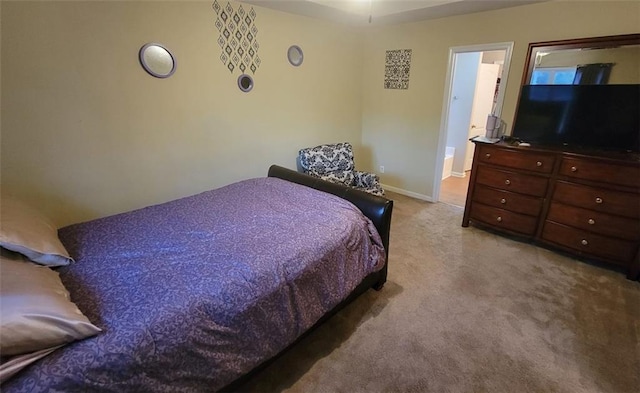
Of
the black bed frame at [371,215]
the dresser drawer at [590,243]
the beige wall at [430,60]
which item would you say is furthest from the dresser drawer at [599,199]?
the black bed frame at [371,215]

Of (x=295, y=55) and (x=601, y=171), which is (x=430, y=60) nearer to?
(x=295, y=55)

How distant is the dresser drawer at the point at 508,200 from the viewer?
8.81 feet

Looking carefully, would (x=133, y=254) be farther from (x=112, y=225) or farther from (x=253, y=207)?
(x=253, y=207)

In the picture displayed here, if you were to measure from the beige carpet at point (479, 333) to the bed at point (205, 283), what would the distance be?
200mm

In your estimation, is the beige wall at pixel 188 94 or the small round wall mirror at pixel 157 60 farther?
the small round wall mirror at pixel 157 60

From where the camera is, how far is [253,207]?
6.86ft

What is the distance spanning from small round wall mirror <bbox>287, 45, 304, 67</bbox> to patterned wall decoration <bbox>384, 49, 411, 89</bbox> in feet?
4.12

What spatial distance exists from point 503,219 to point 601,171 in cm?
84

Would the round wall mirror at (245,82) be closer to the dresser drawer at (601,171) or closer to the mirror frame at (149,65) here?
the mirror frame at (149,65)

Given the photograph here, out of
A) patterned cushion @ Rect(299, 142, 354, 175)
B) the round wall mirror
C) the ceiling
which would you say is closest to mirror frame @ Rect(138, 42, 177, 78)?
the round wall mirror

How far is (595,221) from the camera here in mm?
2387

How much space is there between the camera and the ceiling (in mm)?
2801

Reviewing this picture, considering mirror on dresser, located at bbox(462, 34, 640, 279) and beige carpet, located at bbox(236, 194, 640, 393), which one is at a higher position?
mirror on dresser, located at bbox(462, 34, 640, 279)

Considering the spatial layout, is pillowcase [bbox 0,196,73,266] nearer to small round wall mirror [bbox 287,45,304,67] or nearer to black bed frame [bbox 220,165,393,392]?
black bed frame [bbox 220,165,393,392]
